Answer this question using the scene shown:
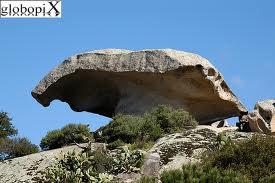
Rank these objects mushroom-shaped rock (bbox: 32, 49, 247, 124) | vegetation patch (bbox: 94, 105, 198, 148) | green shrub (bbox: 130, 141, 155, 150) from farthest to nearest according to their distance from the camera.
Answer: mushroom-shaped rock (bbox: 32, 49, 247, 124) → vegetation patch (bbox: 94, 105, 198, 148) → green shrub (bbox: 130, 141, 155, 150)

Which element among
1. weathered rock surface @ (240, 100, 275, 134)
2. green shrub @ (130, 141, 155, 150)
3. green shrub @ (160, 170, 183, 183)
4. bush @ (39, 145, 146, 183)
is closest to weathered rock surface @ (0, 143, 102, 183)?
bush @ (39, 145, 146, 183)

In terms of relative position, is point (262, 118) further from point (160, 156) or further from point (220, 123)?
point (220, 123)

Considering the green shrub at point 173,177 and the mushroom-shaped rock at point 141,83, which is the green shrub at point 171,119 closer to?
the mushroom-shaped rock at point 141,83

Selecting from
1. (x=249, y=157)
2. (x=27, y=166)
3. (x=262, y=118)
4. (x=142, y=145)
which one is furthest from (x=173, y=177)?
(x=262, y=118)

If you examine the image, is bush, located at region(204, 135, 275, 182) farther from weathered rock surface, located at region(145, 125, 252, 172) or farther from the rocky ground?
the rocky ground

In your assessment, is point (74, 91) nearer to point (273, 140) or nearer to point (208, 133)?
point (208, 133)

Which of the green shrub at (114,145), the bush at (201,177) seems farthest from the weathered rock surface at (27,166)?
the bush at (201,177)

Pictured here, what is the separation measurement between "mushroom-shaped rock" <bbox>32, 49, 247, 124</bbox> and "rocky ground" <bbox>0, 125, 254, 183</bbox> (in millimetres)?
4606

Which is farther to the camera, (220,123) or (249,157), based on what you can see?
(220,123)

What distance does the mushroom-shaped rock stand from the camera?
1255 inches

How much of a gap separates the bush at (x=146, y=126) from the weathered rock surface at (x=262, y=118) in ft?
8.11

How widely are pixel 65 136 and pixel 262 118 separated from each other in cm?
874

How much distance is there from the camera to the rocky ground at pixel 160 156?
23.8 metres

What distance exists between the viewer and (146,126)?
28.5m
